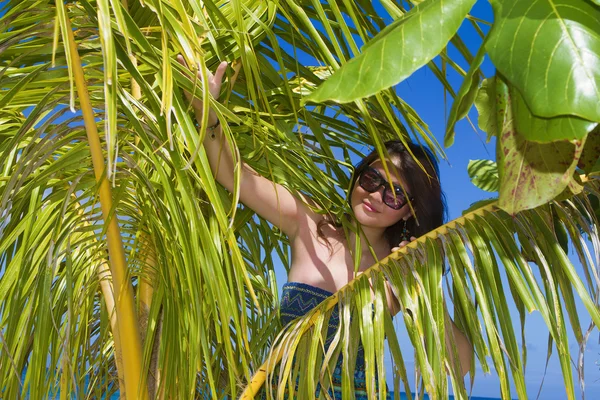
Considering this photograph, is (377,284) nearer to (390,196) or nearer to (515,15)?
(390,196)

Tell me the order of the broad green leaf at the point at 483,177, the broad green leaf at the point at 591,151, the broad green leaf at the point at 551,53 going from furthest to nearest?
the broad green leaf at the point at 483,177 → the broad green leaf at the point at 591,151 → the broad green leaf at the point at 551,53

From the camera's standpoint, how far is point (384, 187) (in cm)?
141

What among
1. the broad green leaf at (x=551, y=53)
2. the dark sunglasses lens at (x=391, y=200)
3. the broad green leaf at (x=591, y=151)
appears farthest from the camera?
the dark sunglasses lens at (x=391, y=200)

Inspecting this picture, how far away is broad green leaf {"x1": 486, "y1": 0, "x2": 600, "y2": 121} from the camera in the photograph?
38cm

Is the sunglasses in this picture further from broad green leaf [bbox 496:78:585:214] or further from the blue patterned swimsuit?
broad green leaf [bbox 496:78:585:214]

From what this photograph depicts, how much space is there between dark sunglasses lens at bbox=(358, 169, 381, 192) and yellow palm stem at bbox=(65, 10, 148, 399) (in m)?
0.55

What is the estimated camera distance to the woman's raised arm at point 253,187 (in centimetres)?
128

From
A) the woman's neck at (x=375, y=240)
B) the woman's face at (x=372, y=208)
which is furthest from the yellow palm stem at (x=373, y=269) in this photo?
the woman's neck at (x=375, y=240)

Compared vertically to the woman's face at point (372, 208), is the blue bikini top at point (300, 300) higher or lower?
lower

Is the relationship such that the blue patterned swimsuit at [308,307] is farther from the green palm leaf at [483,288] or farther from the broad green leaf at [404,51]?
the broad green leaf at [404,51]

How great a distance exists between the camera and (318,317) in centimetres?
113

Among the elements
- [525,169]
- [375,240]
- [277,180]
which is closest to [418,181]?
[375,240]

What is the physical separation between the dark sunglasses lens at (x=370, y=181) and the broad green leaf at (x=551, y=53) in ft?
3.29

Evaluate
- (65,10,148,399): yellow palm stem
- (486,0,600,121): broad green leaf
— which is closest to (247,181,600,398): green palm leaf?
(65,10,148,399): yellow palm stem
